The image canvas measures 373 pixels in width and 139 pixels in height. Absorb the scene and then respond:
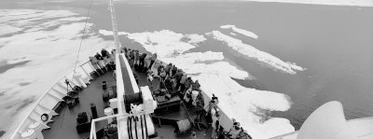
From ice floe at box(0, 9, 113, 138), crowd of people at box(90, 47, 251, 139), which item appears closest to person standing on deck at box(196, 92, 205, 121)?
crowd of people at box(90, 47, 251, 139)

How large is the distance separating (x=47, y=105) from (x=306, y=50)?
66.5 feet

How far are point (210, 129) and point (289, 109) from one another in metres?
7.04

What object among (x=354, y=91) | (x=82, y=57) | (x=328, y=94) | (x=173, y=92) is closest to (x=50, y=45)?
(x=82, y=57)

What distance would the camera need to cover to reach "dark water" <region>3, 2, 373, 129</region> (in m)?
12.9

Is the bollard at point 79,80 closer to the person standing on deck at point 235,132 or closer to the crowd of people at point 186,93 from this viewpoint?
the crowd of people at point 186,93

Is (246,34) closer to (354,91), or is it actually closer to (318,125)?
(354,91)

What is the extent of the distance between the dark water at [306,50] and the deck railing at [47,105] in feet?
30.0

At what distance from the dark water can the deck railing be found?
914 centimetres

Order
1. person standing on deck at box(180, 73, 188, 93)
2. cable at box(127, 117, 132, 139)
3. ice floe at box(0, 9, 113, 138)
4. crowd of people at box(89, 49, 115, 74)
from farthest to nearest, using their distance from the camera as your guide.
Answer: ice floe at box(0, 9, 113, 138) < crowd of people at box(89, 49, 115, 74) < person standing on deck at box(180, 73, 188, 93) < cable at box(127, 117, 132, 139)

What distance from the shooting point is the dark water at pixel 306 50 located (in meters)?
12.9

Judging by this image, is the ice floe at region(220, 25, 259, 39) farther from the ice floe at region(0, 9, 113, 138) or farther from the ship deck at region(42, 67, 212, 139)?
the ship deck at region(42, 67, 212, 139)

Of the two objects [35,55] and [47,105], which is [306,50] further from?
[35,55]

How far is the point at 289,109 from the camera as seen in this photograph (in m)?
11.7

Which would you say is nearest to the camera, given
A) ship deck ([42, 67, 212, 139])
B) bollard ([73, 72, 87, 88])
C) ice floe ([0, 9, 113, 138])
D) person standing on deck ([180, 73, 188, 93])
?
ship deck ([42, 67, 212, 139])
